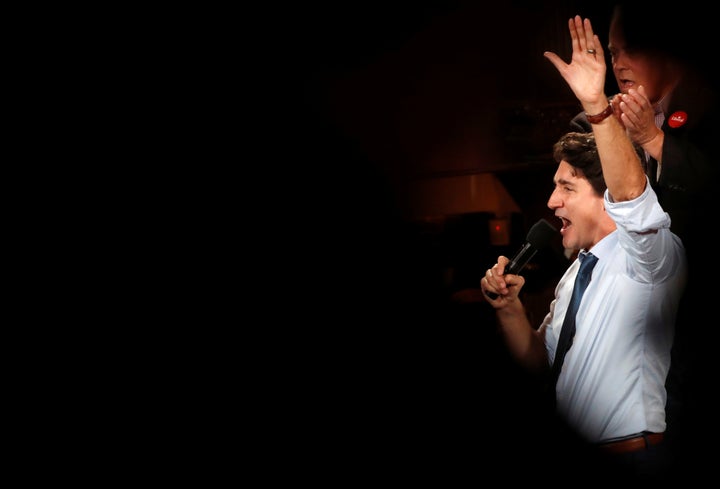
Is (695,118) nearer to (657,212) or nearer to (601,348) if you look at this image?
(657,212)

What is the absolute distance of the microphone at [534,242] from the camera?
1.51m

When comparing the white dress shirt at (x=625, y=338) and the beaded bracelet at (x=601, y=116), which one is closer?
the beaded bracelet at (x=601, y=116)

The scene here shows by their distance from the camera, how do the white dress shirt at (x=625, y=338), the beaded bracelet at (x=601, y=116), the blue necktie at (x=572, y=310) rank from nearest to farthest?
the beaded bracelet at (x=601, y=116), the white dress shirt at (x=625, y=338), the blue necktie at (x=572, y=310)

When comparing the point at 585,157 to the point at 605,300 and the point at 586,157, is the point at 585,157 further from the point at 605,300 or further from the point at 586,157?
the point at 605,300

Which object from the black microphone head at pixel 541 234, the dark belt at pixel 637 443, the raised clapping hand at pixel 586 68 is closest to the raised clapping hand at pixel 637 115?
the raised clapping hand at pixel 586 68

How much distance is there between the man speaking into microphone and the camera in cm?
120

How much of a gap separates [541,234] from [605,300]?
8.5 inches

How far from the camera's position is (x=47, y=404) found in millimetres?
1527

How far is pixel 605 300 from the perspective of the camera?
143 cm

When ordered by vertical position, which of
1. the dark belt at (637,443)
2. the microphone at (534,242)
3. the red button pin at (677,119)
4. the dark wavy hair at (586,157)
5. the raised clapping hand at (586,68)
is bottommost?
the dark belt at (637,443)

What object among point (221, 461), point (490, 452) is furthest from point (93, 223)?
point (490, 452)

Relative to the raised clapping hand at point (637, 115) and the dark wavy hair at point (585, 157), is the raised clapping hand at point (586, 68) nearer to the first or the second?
the raised clapping hand at point (637, 115)

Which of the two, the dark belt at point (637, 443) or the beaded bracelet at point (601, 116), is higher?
the beaded bracelet at point (601, 116)

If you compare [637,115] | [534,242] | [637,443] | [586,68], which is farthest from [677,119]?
[637,443]
